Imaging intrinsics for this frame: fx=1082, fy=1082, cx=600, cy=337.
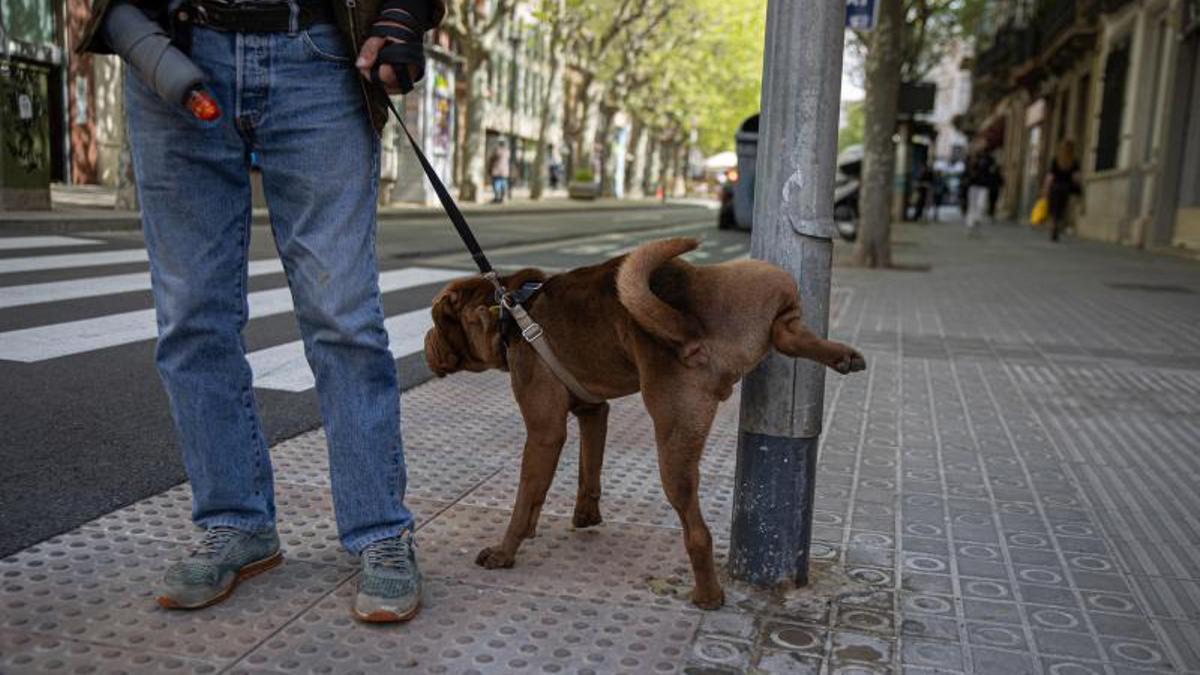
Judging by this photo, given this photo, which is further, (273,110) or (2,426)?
(2,426)

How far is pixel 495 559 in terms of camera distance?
2908 millimetres

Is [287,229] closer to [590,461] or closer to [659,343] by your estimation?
[659,343]

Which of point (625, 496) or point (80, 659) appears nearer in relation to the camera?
point (80, 659)

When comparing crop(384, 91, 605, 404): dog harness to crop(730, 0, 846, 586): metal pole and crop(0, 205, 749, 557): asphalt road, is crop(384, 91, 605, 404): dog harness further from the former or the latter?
crop(0, 205, 749, 557): asphalt road

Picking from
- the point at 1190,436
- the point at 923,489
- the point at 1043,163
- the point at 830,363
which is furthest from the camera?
the point at 1043,163

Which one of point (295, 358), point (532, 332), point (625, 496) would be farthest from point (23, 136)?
point (532, 332)

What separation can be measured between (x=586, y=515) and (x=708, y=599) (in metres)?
0.66

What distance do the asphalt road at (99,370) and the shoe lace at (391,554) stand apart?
39.7 inches

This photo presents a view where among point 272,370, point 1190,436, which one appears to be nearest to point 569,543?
point 272,370

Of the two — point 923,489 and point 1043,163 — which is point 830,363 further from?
point 1043,163

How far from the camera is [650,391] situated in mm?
2537

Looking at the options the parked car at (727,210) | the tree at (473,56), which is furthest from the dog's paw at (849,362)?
the tree at (473,56)

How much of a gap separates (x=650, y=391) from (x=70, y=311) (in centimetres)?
538

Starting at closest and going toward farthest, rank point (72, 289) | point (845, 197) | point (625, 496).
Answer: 1. point (625, 496)
2. point (72, 289)
3. point (845, 197)
